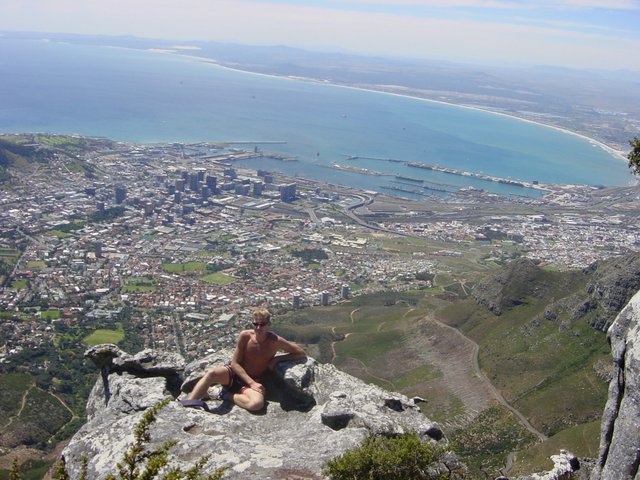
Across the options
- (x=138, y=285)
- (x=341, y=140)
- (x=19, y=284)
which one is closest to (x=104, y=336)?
(x=138, y=285)

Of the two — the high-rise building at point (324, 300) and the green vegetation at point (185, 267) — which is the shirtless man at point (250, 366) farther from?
the green vegetation at point (185, 267)

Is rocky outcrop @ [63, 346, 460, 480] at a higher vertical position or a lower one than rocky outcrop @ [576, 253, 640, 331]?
higher

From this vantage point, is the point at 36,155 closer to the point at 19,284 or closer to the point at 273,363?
the point at 19,284

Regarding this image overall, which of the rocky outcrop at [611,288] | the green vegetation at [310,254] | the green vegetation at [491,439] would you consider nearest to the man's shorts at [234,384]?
the green vegetation at [491,439]

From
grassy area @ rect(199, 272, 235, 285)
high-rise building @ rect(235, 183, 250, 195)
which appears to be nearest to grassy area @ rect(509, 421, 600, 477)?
grassy area @ rect(199, 272, 235, 285)

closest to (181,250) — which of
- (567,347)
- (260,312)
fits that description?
(567,347)

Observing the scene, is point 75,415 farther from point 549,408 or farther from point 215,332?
point 549,408

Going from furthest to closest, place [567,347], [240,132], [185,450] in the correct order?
[240,132], [567,347], [185,450]

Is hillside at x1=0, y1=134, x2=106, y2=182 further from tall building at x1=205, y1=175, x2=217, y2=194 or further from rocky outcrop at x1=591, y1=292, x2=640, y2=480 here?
rocky outcrop at x1=591, y1=292, x2=640, y2=480
